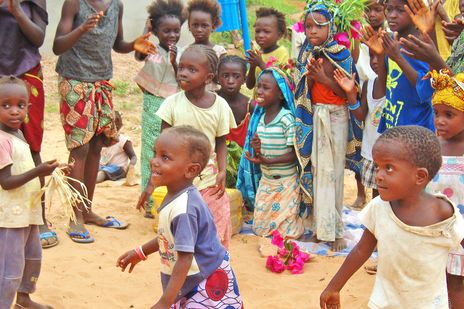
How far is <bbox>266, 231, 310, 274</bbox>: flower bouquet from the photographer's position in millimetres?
5238

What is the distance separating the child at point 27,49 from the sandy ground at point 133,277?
2.40ft

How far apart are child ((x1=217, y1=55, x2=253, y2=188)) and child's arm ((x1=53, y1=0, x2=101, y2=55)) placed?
4.49 feet

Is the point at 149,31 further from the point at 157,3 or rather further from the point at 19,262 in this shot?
the point at 19,262

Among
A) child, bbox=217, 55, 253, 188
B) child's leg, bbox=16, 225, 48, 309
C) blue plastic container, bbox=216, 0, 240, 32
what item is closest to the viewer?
child's leg, bbox=16, 225, 48, 309

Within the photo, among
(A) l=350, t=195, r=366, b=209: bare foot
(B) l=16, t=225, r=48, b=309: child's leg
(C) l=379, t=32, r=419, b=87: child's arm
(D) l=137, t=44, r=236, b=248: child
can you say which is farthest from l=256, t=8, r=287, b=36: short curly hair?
(B) l=16, t=225, r=48, b=309: child's leg

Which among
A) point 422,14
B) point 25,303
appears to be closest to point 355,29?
point 422,14

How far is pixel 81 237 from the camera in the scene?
5617 millimetres

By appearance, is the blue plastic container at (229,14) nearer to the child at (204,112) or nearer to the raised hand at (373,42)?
the raised hand at (373,42)

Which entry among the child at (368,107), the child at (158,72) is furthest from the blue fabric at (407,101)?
the child at (158,72)

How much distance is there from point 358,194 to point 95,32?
3.16 metres

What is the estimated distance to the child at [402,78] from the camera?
4.51m

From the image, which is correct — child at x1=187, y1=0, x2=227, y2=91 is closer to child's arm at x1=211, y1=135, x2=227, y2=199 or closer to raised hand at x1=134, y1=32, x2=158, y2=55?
raised hand at x1=134, y1=32, x2=158, y2=55

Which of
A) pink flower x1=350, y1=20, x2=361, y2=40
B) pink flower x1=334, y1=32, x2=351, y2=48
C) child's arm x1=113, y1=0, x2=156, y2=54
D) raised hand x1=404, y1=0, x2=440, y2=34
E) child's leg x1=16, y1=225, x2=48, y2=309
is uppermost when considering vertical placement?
raised hand x1=404, y1=0, x2=440, y2=34

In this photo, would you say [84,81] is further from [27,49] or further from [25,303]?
[25,303]
